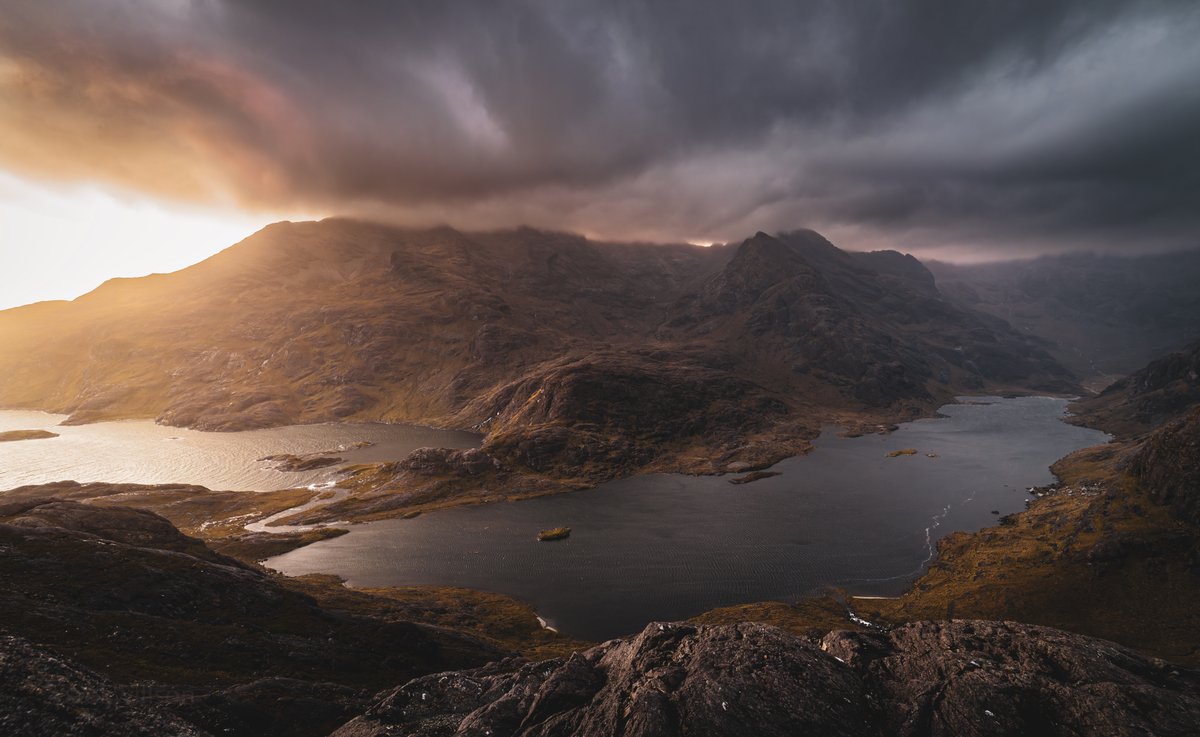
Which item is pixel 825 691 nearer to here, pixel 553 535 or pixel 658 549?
pixel 658 549

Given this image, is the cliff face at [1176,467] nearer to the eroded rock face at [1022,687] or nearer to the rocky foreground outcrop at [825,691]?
the eroded rock face at [1022,687]

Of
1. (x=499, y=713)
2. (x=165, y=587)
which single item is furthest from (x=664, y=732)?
(x=165, y=587)

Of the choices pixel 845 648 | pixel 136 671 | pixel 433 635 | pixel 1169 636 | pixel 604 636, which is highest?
pixel 136 671

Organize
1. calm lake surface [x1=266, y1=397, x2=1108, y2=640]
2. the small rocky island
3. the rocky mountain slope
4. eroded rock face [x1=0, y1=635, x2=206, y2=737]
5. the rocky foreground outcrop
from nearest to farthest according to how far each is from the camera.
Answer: eroded rock face [x1=0, y1=635, x2=206, y2=737] < the rocky foreground outcrop < the rocky mountain slope < calm lake surface [x1=266, y1=397, x2=1108, y2=640] < the small rocky island

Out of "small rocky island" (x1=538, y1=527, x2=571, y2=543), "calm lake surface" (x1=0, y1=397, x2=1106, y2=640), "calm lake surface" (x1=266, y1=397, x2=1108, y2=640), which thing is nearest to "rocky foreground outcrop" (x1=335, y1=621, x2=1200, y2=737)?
"calm lake surface" (x1=0, y1=397, x2=1106, y2=640)

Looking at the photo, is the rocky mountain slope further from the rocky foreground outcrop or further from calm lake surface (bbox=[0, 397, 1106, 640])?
calm lake surface (bbox=[0, 397, 1106, 640])

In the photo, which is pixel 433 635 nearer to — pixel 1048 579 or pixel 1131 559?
pixel 1048 579
